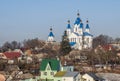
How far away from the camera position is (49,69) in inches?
1099

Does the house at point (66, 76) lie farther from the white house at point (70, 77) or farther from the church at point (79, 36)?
the church at point (79, 36)

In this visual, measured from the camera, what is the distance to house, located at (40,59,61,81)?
2777cm

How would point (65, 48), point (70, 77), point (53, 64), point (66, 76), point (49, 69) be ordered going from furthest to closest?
1. point (65, 48)
2. point (53, 64)
3. point (49, 69)
4. point (66, 76)
5. point (70, 77)

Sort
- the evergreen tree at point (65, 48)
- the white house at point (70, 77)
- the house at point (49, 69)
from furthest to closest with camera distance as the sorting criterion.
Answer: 1. the evergreen tree at point (65, 48)
2. the house at point (49, 69)
3. the white house at point (70, 77)

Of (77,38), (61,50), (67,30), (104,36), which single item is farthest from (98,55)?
(104,36)

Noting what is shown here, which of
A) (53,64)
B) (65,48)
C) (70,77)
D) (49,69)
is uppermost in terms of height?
(65,48)

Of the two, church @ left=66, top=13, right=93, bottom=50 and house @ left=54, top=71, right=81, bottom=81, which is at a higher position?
church @ left=66, top=13, right=93, bottom=50

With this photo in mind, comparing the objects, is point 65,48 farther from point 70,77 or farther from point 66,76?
point 70,77

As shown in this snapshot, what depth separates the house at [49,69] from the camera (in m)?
27.8

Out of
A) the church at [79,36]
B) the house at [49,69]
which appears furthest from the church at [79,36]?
the house at [49,69]

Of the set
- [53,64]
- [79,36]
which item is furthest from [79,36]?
[53,64]

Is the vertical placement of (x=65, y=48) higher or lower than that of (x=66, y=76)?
higher

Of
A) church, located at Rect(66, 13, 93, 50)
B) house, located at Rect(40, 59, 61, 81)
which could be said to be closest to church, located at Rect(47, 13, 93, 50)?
church, located at Rect(66, 13, 93, 50)

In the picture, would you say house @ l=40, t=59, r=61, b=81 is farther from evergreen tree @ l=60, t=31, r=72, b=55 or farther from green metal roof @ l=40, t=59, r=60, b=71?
evergreen tree @ l=60, t=31, r=72, b=55
